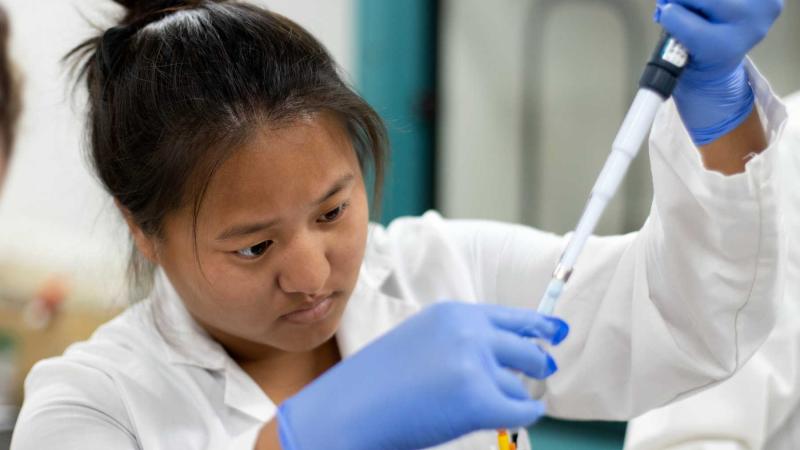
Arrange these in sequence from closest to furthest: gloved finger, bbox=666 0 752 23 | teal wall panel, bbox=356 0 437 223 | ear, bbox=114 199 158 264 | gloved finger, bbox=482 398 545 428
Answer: gloved finger, bbox=482 398 545 428 < gloved finger, bbox=666 0 752 23 < ear, bbox=114 199 158 264 < teal wall panel, bbox=356 0 437 223

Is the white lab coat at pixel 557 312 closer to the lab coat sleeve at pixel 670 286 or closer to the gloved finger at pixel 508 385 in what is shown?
the lab coat sleeve at pixel 670 286

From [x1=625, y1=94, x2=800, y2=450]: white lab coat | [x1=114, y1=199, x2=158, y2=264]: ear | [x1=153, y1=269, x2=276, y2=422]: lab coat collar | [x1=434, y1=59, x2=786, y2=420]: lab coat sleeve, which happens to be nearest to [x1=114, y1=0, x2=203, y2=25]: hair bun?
[x1=114, y1=199, x2=158, y2=264]: ear

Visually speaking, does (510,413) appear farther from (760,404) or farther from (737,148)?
(760,404)

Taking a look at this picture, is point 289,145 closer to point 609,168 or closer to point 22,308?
point 609,168

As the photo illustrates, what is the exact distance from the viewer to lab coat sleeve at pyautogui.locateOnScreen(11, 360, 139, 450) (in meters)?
1.00

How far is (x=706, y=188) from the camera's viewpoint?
925 mm

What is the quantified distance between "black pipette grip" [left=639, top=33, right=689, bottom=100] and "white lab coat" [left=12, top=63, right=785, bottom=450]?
9 centimetres

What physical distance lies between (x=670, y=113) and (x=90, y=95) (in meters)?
0.65

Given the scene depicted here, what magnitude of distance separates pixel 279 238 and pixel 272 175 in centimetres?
7

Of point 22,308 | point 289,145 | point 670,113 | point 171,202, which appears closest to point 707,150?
point 670,113

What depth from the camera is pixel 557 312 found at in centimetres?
115

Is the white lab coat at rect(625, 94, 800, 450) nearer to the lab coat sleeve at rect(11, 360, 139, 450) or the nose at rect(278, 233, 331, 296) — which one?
the nose at rect(278, 233, 331, 296)

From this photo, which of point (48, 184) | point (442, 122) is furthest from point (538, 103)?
point (48, 184)

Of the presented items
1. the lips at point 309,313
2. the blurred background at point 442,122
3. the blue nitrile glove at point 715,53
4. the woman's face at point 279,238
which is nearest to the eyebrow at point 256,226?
the woman's face at point 279,238
